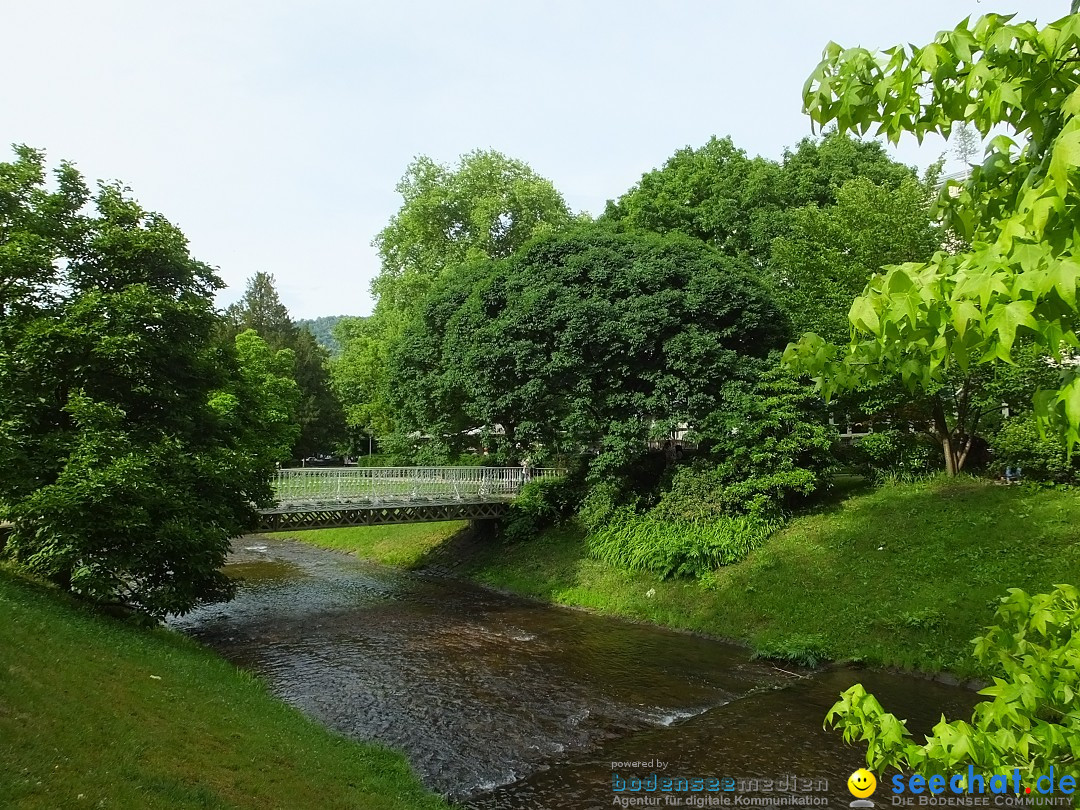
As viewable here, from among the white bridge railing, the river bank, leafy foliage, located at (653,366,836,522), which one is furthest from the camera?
the white bridge railing

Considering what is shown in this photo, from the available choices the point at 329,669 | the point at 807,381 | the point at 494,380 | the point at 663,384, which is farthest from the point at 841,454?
the point at 329,669

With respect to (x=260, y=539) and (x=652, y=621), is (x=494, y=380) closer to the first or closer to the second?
(x=652, y=621)

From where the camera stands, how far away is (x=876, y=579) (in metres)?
17.5

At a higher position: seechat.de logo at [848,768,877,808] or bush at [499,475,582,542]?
seechat.de logo at [848,768,877,808]

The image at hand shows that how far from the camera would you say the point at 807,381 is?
22.1 meters

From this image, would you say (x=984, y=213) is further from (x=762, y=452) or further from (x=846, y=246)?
(x=846, y=246)

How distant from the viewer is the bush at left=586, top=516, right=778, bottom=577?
66.2 ft

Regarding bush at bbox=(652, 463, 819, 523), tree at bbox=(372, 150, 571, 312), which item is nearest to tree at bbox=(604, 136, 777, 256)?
tree at bbox=(372, 150, 571, 312)

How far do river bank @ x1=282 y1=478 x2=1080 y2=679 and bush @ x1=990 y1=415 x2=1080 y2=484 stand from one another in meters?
0.76

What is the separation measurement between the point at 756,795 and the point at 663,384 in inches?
522

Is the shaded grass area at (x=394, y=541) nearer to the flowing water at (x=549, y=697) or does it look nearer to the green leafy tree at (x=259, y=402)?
the green leafy tree at (x=259, y=402)

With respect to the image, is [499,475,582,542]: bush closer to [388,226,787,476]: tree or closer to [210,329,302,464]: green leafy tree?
[388,226,787,476]: tree

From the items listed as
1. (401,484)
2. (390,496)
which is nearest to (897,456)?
(401,484)

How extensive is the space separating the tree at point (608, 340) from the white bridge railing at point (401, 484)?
9.70 feet
